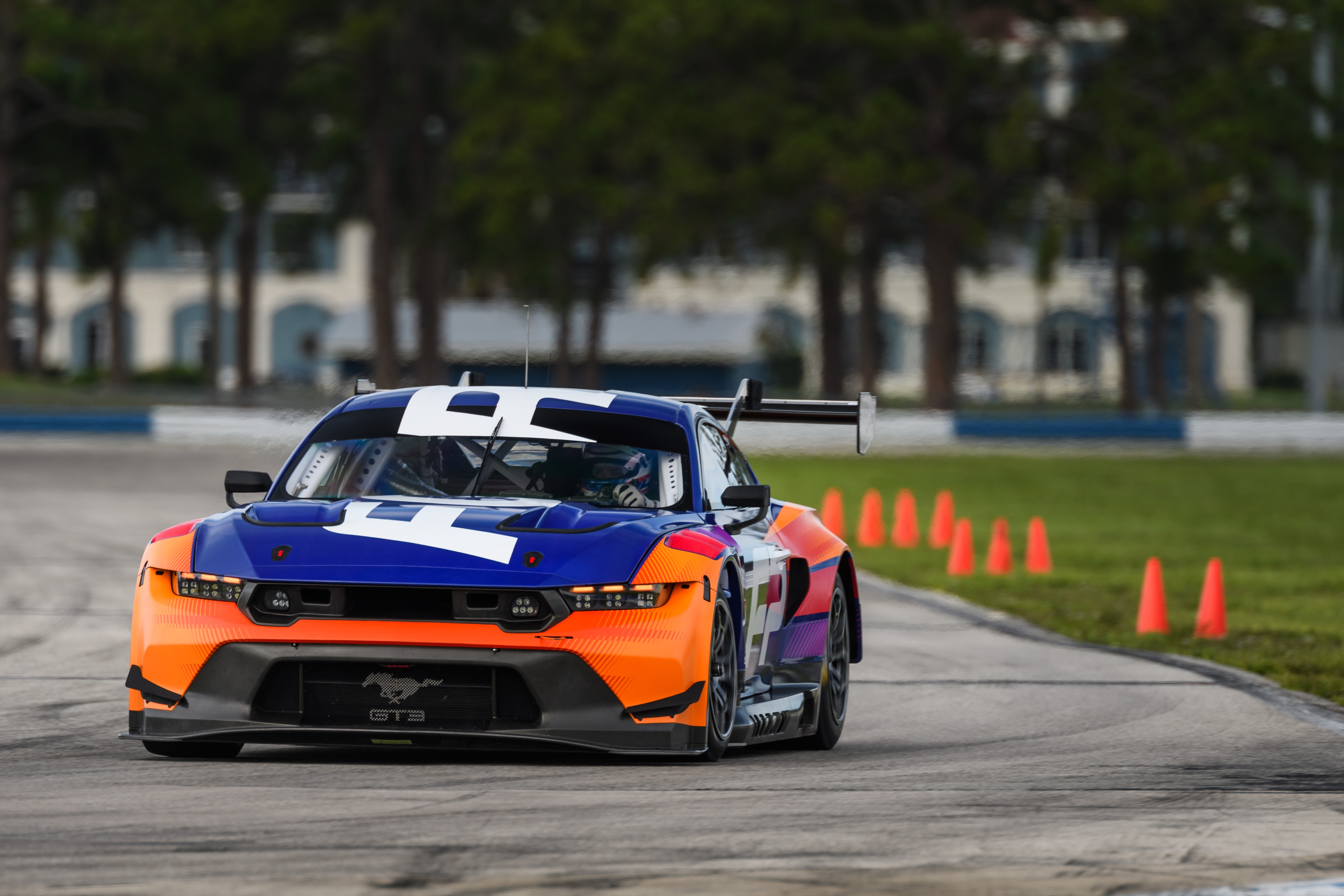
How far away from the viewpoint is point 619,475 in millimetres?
9227

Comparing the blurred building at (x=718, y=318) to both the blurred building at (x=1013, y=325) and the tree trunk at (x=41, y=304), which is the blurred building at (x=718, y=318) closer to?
the blurred building at (x=1013, y=325)

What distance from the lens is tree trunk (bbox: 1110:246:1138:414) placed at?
63719mm

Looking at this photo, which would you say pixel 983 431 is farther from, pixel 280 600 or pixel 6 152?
pixel 280 600

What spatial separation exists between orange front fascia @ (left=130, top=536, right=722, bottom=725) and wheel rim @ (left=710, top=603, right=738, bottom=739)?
17cm

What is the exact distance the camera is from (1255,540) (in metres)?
25.2

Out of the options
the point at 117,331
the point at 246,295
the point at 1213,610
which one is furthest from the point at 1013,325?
the point at 1213,610

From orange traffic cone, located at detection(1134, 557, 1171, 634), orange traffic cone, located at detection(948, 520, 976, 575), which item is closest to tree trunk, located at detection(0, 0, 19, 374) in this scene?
orange traffic cone, located at detection(948, 520, 976, 575)

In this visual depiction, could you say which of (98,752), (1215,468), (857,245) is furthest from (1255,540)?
(857,245)

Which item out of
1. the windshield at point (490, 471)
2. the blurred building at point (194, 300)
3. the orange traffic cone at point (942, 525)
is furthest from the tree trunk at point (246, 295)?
the windshield at point (490, 471)

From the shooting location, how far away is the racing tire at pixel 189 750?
8562mm

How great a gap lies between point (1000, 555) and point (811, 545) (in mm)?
10622

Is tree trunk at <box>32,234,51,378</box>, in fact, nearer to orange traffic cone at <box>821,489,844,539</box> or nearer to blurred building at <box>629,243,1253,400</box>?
blurred building at <box>629,243,1253,400</box>

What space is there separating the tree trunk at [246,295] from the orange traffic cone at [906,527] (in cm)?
4586

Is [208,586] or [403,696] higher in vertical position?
[208,586]
